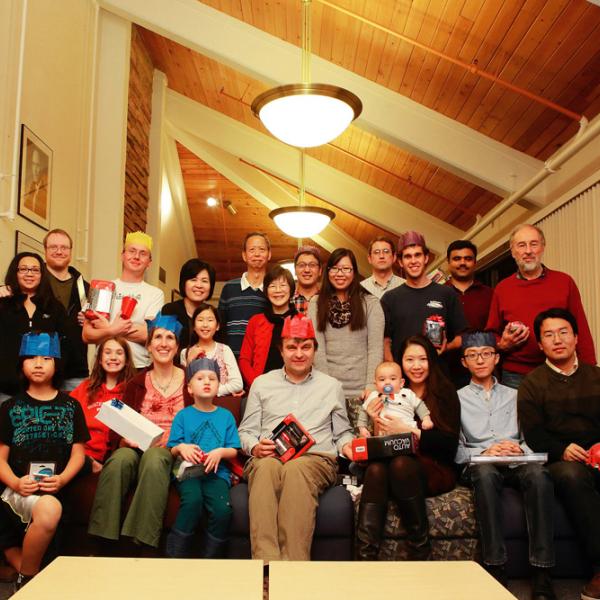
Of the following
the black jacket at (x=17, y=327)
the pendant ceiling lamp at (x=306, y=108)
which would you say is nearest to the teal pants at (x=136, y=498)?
the black jacket at (x=17, y=327)

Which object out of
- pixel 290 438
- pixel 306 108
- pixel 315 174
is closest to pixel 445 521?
pixel 290 438

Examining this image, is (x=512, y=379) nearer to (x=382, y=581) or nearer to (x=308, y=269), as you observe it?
(x=308, y=269)

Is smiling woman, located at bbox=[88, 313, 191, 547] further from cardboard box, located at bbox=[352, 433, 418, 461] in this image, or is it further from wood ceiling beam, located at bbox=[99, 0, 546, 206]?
wood ceiling beam, located at bbox=[99, 0, 546, 206]

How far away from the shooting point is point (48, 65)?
15.6 feet

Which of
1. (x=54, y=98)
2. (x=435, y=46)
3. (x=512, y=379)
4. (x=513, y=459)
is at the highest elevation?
(x=435, y=46)

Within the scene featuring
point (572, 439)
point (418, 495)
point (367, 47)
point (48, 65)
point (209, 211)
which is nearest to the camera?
point (418, 495)

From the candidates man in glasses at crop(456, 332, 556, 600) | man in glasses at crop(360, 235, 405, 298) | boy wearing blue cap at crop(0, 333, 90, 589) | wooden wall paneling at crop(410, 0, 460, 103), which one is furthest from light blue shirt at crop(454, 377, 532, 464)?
wooden wall paneling at crop(410, 0, 460, 103)

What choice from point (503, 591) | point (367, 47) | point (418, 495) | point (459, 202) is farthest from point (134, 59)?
point (503, 591)

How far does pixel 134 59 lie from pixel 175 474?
4.92 metres

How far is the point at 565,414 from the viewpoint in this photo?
3057 mm

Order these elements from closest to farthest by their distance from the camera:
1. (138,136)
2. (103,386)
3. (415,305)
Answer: (103,386) < (415,305) < (138,136)

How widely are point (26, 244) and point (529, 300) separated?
125 inches

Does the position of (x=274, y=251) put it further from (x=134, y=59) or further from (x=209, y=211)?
(x=134, y=59)

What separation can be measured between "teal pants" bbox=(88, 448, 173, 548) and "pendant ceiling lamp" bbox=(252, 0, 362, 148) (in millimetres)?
2609
